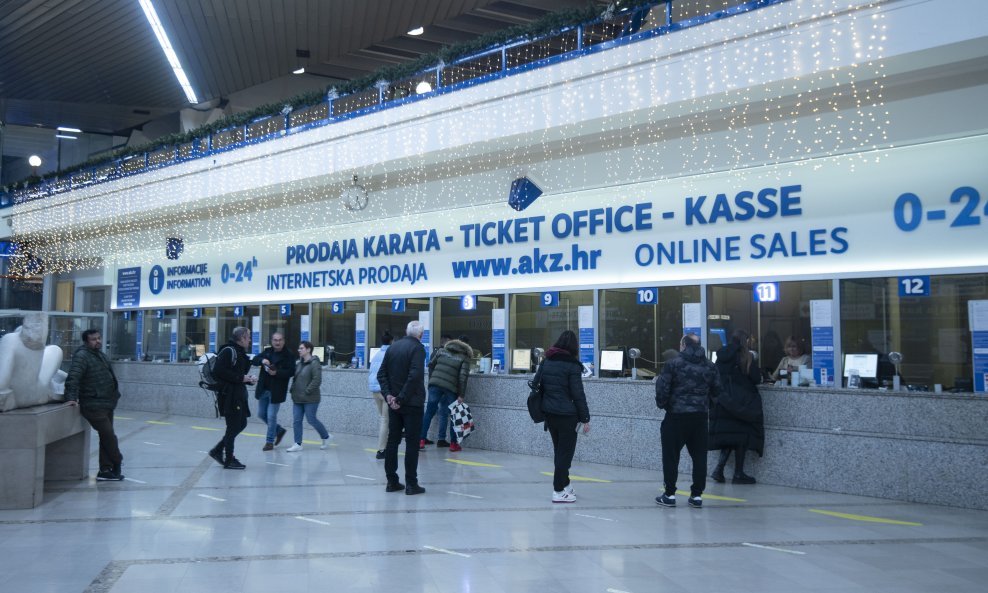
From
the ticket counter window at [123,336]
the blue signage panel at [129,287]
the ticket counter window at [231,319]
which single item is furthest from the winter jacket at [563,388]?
the blue signage panel at [129,287]

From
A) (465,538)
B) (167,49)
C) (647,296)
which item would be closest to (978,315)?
(647,296)

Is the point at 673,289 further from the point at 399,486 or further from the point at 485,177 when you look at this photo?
the point at 399,486

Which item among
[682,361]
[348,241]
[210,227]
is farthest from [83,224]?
[682,361]

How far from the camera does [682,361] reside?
7348 millimetres

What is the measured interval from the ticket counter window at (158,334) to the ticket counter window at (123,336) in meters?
0.42

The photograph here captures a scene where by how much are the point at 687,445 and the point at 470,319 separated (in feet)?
16.9

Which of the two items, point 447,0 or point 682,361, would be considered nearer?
point 682,361

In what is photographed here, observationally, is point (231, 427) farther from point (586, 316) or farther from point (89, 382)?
point (586, 316)

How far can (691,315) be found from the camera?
9.59 meters

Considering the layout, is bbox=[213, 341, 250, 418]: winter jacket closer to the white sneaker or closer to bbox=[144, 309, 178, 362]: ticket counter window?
the white sneaker

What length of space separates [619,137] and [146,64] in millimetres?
12525

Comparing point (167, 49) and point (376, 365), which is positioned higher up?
point (167, 49)

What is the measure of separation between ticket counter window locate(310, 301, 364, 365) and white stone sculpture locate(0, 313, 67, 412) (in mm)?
6188

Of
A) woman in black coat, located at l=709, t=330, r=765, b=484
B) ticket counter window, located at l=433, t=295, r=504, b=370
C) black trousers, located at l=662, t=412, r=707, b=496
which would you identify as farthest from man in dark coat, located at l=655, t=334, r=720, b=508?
ticket counter window, located at l=433, t=295, r=504, b=370
